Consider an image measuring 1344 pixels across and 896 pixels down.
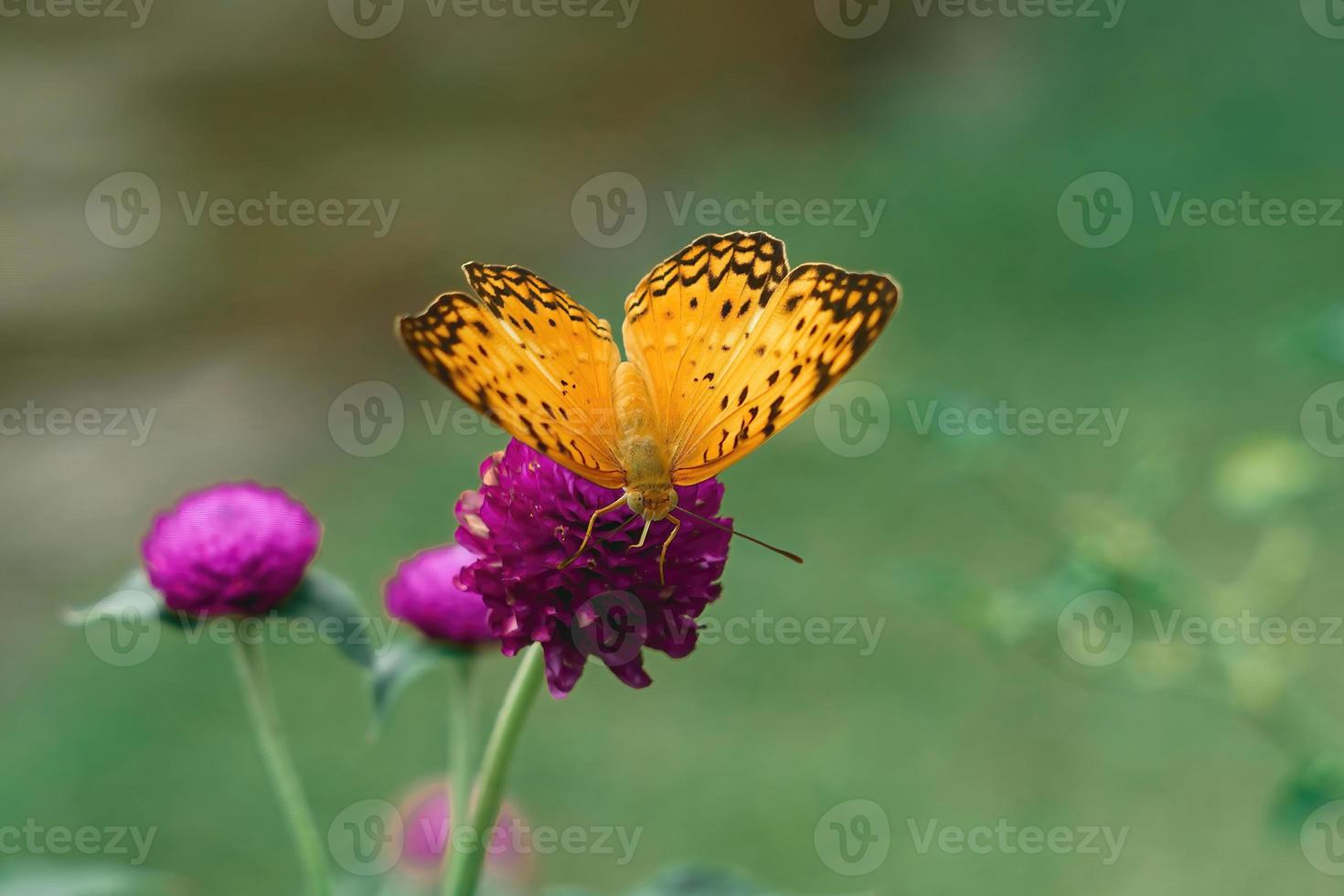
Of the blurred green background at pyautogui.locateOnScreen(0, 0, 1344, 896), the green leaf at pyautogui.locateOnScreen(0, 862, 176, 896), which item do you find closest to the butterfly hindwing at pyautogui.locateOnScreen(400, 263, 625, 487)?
the green leaf at pyautogui.locateOnScreen(0, 862, 176, 896)

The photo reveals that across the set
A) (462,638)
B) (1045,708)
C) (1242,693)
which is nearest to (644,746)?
(1045,708)

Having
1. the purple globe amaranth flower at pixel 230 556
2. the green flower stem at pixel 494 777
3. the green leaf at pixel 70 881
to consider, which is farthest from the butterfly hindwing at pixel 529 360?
the green leaf at pixel 70 881

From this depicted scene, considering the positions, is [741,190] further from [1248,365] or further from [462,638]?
[462,638]

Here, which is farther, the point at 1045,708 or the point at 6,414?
the point at 6,414

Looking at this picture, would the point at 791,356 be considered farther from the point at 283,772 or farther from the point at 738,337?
the point at 283,772

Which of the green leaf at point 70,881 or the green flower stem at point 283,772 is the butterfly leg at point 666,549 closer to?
the green flower stem at point 283,772

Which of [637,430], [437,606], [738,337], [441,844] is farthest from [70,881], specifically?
[738,337]
